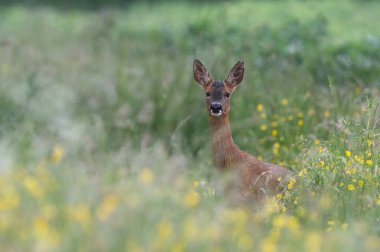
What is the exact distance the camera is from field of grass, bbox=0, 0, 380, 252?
478 cm

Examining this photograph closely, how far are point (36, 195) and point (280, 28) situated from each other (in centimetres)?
939

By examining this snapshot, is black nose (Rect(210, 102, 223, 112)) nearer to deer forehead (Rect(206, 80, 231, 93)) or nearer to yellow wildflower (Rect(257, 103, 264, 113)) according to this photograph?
deer forehead (Rect(206, 80, 231, 93))

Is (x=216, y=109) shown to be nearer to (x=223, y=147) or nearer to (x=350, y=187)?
(x=223, y=147)

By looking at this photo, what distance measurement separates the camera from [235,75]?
318 inches

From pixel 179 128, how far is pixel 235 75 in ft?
5.17

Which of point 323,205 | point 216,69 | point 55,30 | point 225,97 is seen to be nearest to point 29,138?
point 225,97

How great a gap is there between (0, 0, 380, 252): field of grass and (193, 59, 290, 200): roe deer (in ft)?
0.83

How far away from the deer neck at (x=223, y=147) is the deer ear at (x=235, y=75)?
48 cm

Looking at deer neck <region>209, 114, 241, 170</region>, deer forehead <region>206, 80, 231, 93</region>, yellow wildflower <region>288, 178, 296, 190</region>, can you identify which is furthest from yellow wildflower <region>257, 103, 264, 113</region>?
yellow wildflower <region>288, 178, 296, 190</region>

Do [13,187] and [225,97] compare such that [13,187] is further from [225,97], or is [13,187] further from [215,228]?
[225,97]

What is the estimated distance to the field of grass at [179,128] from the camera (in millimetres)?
4781

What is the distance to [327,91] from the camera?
9664mm

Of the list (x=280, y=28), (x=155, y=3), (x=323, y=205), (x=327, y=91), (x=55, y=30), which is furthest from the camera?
(x=155, y=3)

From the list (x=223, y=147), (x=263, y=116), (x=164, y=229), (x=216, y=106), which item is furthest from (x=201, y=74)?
(x=164, y=229)
